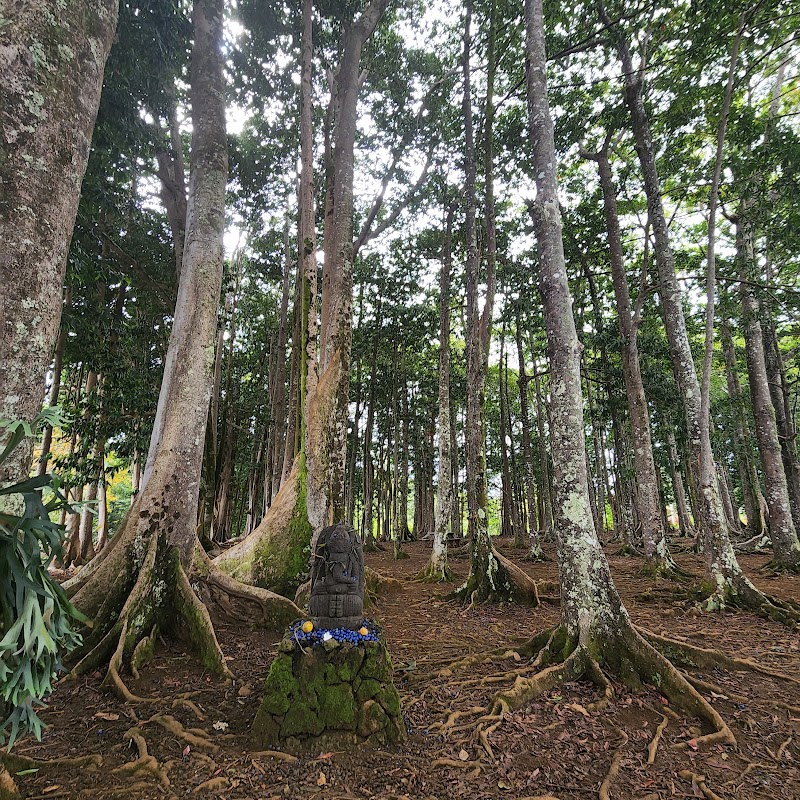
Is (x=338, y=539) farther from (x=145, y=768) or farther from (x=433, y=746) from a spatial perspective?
(x=145, y=768)

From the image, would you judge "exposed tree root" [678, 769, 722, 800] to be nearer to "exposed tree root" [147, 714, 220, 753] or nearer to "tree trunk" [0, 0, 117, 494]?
"exposed tree root" [147, 714, 220, 753]

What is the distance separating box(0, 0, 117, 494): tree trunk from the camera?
238 centimetres

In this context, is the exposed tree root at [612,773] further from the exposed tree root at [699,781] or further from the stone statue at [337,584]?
the stone statue at [337,584]

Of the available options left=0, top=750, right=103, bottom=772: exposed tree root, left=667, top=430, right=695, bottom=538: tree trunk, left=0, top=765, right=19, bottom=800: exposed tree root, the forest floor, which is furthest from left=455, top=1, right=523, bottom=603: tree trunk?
left=667, top=430, right=695, bottom=538: tree trunk

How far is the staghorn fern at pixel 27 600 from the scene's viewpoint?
174 cm

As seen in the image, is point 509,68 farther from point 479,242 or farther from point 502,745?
point 502,745

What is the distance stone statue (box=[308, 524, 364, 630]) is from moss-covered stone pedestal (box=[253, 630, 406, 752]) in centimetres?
29

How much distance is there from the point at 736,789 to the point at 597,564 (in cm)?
177

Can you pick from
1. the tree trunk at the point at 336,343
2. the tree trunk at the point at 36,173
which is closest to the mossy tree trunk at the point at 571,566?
the tree trunk at the point at 336,343

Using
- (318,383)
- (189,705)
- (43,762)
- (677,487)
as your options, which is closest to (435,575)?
(318,383)

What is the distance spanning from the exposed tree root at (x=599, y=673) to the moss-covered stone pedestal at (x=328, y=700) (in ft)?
1.87

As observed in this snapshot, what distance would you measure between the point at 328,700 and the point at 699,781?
2.46 m

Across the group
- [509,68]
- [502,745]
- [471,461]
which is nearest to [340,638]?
[502,745]

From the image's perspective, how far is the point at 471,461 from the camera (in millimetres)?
9367
